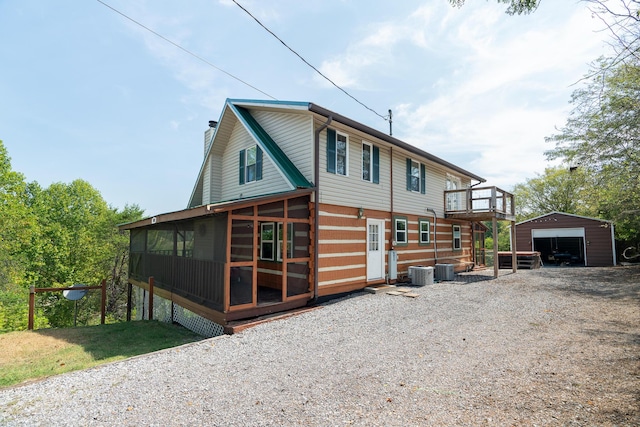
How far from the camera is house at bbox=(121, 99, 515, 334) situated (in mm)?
7332

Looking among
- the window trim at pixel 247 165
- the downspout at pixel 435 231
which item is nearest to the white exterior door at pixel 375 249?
the downspout at pixel 435 231

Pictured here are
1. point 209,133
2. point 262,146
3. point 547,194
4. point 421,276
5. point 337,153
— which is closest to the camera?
point 262,146

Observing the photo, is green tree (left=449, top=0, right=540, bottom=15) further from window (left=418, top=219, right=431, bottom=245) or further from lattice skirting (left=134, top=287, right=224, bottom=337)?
window (left=418, top=219, right=431, bottom=245)

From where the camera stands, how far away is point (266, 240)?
9695 mm

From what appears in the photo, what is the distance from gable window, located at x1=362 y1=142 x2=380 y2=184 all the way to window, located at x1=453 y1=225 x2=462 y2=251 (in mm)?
6896

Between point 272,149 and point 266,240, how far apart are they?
283 centimetres

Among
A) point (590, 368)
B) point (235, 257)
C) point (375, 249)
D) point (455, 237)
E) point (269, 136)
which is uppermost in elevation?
point (269, 136)

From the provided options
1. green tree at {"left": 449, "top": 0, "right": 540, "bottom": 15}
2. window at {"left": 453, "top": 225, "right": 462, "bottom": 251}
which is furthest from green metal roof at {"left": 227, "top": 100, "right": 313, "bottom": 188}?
window at {"left": 453, "top": 225, "right": 462, "bottom": 251}

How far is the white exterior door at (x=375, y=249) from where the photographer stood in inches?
415

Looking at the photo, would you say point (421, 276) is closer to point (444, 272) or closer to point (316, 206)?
point (444, 272)

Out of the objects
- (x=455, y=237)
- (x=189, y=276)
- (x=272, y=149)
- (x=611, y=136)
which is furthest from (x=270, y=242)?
(x=611, y=136)

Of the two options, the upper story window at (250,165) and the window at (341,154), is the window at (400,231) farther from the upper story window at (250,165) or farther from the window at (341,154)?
the upper story window at (250,165)

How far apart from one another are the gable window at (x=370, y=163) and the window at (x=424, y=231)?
11.5ft

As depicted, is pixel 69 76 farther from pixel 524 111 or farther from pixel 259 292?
pixel 524 111
